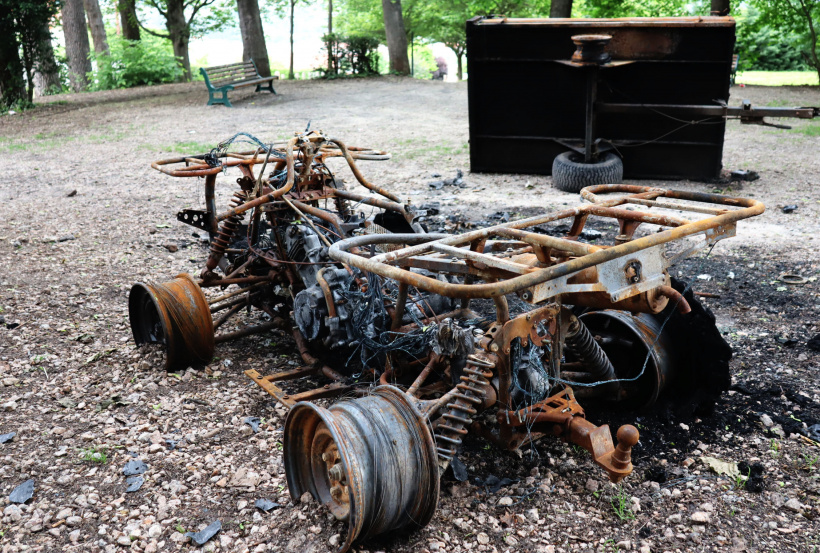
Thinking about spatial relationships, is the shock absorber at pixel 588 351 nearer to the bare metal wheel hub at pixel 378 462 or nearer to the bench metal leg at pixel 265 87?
the bare metal wheel hub at pixel 378 462

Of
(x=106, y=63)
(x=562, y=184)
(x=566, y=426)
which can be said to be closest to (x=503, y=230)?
(x=566, y=426)

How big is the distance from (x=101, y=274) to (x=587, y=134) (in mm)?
6706

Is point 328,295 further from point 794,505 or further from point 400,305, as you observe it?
point 794,505

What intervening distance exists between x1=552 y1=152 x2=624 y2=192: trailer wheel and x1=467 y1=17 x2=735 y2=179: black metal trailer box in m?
0.51

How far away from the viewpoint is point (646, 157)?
10.8 m

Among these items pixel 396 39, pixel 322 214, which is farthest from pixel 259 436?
pixel 396 39

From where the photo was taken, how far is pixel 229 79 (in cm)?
1895

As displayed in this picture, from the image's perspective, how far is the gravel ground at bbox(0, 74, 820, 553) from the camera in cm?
334

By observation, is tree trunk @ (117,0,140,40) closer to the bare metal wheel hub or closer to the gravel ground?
the gravel ground

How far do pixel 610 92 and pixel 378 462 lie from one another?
879 cm

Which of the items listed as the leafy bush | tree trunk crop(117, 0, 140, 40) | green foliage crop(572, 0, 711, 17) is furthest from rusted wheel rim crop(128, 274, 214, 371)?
tree trunk crop(117, 0, 140, 40)

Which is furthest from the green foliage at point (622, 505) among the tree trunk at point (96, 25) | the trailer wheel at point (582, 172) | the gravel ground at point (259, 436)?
the tree trunk at point (96, 25)

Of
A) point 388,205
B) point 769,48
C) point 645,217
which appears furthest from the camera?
point 769,48

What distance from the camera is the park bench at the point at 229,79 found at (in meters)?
17.9
